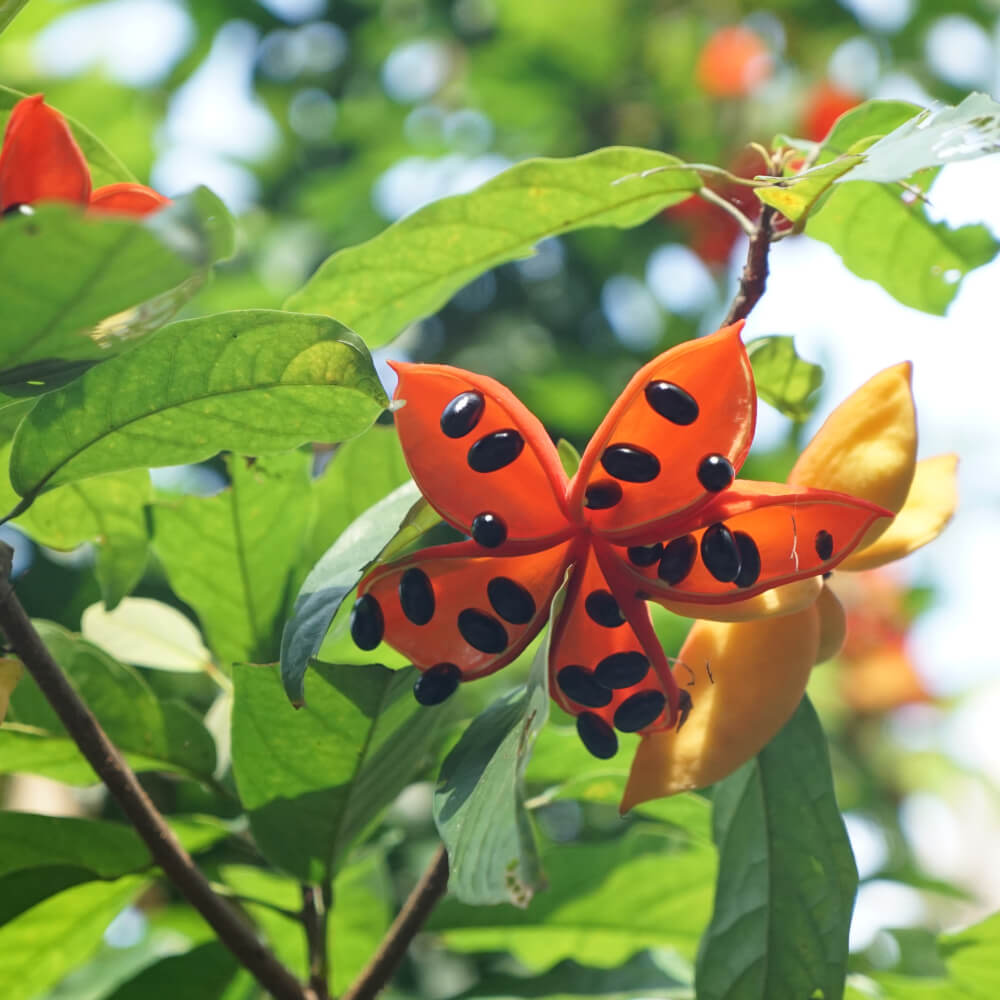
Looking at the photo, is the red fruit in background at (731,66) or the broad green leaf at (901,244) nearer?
the broad green leaf at (901,244)

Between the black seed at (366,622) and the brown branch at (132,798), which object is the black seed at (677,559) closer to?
the black seed at (366,622)

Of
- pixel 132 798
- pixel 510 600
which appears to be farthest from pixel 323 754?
pixel 510 600

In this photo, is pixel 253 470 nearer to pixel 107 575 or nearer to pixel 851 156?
pixel 107 575

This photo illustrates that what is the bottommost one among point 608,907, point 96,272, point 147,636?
point 608,907

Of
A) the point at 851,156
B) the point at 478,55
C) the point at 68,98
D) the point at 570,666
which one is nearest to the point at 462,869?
the point at 570,666

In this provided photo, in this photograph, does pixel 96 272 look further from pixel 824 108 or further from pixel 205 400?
pixel 824 108

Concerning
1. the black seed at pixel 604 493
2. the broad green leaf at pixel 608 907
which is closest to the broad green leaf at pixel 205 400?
the black seed at pixel 604 493
